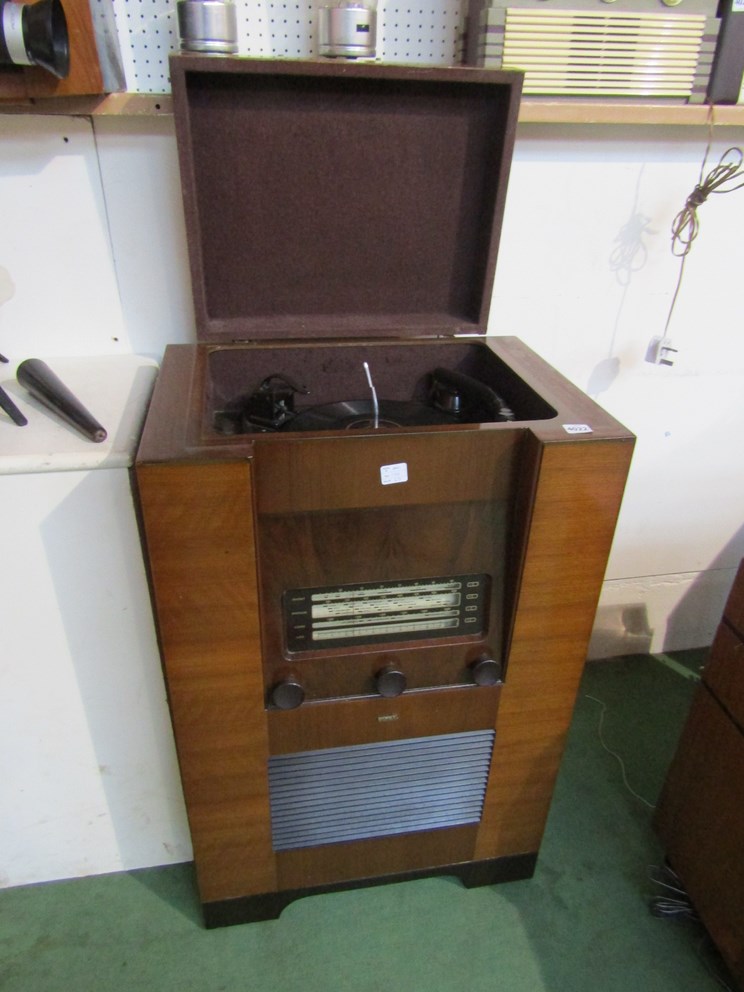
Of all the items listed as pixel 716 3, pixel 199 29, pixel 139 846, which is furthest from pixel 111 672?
pixel 716 3

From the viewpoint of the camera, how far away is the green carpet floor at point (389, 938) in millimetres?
1138

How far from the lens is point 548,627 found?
997 millimetres

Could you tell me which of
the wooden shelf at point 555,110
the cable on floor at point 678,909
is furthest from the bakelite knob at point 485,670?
the wooden shelf at point 555,110

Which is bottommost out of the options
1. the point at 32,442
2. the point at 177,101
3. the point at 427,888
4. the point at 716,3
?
the point at 427,888

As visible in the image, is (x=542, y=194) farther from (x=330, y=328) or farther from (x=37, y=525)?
(x=37, y=525)

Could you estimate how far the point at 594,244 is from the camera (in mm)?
1344

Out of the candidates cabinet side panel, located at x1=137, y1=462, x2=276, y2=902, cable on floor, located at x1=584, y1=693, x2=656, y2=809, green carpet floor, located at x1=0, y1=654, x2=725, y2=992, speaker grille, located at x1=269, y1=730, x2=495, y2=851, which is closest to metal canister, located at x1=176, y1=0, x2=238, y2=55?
cabinet side panel, located at x1=137, y1=462, x2=276, y2=902

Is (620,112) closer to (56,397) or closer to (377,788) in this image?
(56,397)

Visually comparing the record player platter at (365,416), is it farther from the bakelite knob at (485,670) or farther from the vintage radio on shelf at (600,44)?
the vintage radio on shelf at (600,44)

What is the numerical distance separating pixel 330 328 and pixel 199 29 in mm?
450

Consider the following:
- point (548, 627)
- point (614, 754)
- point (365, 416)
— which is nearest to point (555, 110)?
point (365, 416)

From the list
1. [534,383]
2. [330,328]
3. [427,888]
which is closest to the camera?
[534,383]

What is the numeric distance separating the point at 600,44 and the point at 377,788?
4.03 ft

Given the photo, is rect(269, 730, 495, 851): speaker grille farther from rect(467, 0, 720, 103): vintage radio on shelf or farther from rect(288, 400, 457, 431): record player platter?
rect(467, 0, 720, 103): vintage radio on shelf
